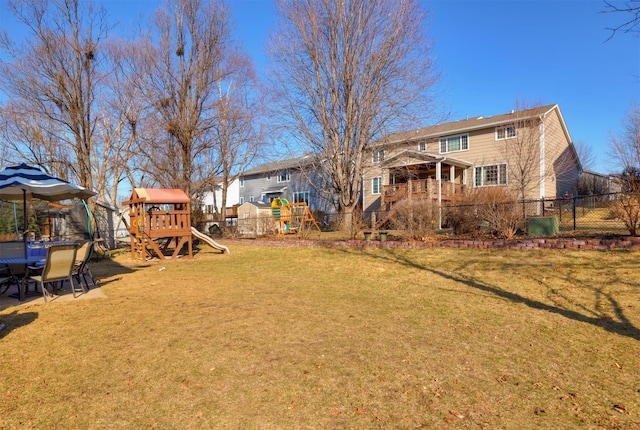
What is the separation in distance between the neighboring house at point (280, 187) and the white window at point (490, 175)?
12.2m

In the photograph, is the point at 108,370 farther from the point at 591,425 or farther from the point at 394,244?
the point at 394,244

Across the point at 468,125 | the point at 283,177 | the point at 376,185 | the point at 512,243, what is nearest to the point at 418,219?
the point at 512,243

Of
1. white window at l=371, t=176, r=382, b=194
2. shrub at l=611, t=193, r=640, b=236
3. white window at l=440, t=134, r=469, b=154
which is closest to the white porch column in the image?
white window at l=440, t=134, r=469, b=154

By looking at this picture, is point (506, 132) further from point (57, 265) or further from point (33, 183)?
point (57, 265)

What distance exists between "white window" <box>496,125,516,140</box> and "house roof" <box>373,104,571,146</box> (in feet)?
1.19

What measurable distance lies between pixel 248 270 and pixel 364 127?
35.6ft

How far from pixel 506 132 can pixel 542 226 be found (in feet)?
39.7

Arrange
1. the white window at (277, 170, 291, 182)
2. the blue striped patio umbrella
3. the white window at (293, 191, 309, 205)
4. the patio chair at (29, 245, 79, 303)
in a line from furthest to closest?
the white window at (277, 170, 291, 182) → the white window at (293, 191, 309, 205) → the blue striped patio umbrella → the patio chair at (29, 245, 79, 303)

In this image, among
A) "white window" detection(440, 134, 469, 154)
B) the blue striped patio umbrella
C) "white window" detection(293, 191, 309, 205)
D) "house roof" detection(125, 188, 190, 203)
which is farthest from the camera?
"white window" detection(293, 191, 309, 205)

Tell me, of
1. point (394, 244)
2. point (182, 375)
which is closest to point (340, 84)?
point (394, 244)

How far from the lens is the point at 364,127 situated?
60.8 feet

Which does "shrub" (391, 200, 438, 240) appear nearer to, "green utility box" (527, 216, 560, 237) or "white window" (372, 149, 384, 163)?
"green utility box" (527, 216, 560, 237)

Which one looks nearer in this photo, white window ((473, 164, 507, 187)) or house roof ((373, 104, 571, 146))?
house roof ((373, 104, 571, 146))

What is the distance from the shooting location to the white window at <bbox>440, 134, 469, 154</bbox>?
83.8 ft
